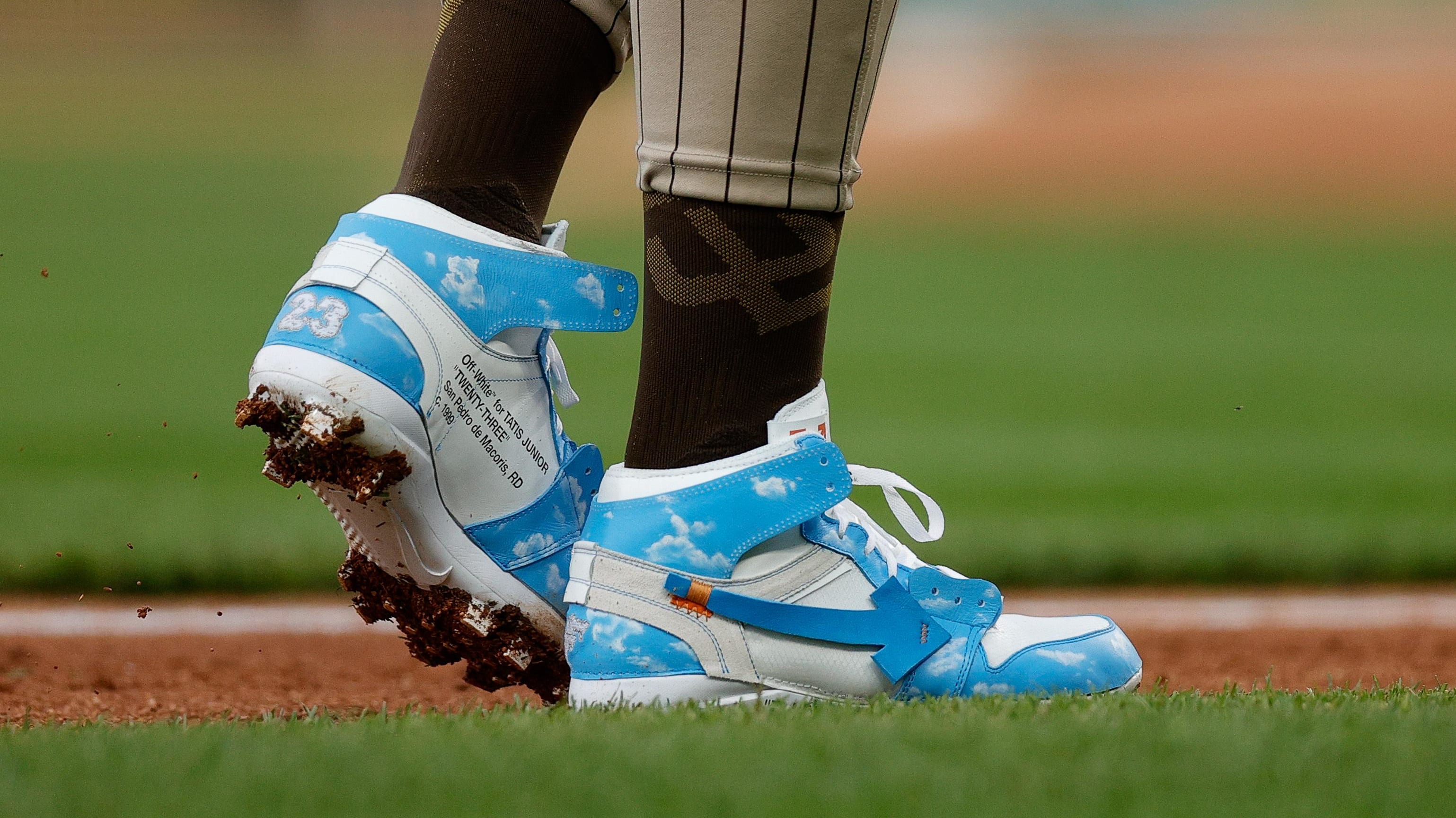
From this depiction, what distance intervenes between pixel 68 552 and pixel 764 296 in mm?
2230

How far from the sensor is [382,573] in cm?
128

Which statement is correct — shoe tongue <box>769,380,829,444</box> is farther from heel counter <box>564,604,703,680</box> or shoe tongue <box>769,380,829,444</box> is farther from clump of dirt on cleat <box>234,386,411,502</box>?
clump of dirt on cleat <box>234,386,411,502</box>

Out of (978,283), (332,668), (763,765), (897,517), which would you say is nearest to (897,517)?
(897,517)

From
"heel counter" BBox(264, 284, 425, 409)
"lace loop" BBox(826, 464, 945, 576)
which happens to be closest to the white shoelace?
"lace loop" BBox(826, 464, 945, 576)

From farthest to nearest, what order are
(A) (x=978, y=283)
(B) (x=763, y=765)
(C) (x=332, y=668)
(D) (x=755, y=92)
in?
(A) (x=978, y=283)
(C) (x=332, y=668)
(D) (x=755, y=92)
(B) (x=763, y=765)

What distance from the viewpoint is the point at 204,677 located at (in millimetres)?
1826

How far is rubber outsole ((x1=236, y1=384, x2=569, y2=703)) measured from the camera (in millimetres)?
1133

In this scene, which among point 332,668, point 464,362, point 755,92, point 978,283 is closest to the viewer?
point 755,92

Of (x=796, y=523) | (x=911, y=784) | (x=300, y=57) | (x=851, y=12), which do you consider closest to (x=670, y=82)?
(x=851, y=12)

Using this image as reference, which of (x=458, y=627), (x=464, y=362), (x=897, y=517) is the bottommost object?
(x=458, y=627)

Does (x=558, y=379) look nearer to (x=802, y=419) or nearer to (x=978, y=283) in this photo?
(x=802, y=419)

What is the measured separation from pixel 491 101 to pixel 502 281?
0.18 meters

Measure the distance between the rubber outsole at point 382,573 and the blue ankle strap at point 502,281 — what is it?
153 mm

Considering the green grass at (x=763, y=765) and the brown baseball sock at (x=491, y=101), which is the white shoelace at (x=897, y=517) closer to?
the green grass at (x=763, y=765)
